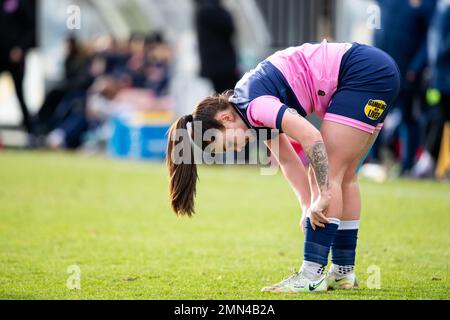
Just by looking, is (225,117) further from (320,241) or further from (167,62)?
(167,62)

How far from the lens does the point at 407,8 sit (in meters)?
14.2

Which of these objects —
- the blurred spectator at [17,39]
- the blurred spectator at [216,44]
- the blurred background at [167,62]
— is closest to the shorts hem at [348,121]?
the blurred background at [167,62]

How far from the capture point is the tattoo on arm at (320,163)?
5.71 metres

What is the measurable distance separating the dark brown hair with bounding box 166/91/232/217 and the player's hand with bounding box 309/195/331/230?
72cm

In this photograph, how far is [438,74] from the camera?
1346 centimetres

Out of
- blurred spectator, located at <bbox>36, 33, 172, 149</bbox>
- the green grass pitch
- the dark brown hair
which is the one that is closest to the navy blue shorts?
the dark brown hair

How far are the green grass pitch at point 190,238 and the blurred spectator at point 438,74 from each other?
0.87 metres

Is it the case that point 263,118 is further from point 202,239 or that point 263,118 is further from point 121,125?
point 121,125

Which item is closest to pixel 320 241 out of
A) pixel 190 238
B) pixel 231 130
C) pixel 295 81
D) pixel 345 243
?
pixel 345 243

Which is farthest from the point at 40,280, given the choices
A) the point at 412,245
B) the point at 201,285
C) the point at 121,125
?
the point at 121,125

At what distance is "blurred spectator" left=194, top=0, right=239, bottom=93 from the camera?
54.2 feet

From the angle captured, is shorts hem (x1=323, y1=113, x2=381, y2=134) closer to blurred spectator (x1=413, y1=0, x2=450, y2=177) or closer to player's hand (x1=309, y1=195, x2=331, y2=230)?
player's hand (x1=309, y1=195, x2=331, y2=230)

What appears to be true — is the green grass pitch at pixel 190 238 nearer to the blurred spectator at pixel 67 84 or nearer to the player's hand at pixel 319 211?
the player's hand at pixel 319 211
